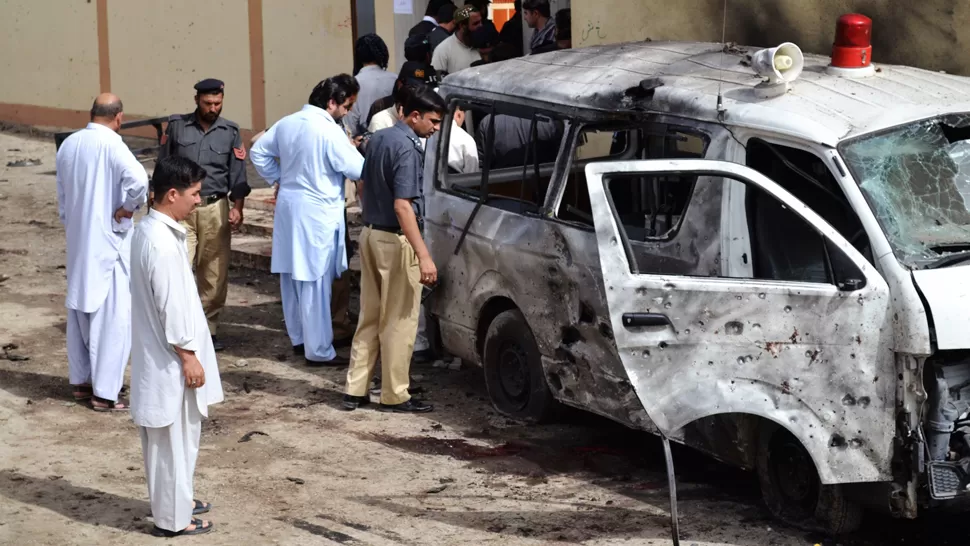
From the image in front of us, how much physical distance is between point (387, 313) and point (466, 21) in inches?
199

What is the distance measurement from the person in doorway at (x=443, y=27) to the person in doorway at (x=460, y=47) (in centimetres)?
32

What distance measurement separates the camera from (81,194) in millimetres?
7824

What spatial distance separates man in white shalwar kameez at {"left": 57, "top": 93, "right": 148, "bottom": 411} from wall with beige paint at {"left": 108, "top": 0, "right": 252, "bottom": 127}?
812 centimetres

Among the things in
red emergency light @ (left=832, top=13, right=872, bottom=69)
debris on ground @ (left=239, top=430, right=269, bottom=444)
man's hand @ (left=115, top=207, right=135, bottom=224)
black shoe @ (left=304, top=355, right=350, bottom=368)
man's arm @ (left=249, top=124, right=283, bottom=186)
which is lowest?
debris on ground @ (left=239, top=430, right=269, bottom=444)

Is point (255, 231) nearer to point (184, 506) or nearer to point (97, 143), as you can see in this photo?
point (97, 143)

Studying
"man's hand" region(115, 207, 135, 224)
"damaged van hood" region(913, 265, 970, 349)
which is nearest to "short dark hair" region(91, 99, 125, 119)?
"man's hand" region(115, 207, 135, 224)

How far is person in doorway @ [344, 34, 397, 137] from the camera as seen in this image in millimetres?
10414

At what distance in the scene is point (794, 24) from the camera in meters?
9.35

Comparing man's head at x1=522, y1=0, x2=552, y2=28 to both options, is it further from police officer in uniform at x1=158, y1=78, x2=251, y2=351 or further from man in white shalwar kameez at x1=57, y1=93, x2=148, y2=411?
man in white shalwar kameez at x1=57, y1=93, x2=148, y2=411

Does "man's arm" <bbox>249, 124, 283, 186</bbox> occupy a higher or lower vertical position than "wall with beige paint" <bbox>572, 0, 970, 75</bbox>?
lower

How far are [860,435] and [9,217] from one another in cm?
1084

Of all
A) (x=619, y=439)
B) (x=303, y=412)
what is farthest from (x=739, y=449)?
(x=303, y=412)

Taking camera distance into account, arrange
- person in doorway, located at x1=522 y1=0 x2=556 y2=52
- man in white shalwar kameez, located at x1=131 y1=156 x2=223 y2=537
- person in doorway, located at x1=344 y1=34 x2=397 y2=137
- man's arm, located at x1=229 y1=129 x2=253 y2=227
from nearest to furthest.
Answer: man in white shalwar kameez, located at x1=131 y1=156 x2=223 y2=537
man's arm, located at x1=229 y1=129 x2=253 y2=227
person in doorway, located at x1=344 y1=34 x2=397 y2=137
person in doorway, located at x1=522 y1=0 x2=556 y2=52

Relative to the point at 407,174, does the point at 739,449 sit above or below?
below
